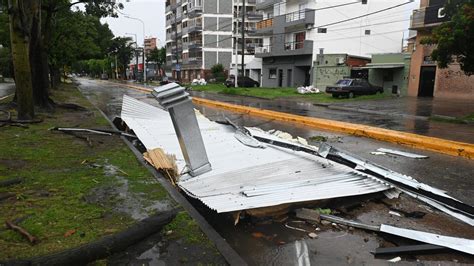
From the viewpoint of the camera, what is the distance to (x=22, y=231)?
387cm

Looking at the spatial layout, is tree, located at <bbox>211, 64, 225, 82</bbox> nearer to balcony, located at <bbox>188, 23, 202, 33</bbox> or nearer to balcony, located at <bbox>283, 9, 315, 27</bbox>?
balcony, located at <bbox>188, 23, 202, 33</bbox>

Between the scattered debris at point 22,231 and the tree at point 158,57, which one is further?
the tree at point 158,57

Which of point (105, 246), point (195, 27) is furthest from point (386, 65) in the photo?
point (195, 27)

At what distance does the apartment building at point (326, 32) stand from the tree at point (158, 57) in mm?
57315

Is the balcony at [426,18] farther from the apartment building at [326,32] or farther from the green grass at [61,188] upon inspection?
the green grass at [61,188]

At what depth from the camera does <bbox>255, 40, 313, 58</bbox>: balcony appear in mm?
43737

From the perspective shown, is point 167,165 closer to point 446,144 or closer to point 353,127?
point 446,144

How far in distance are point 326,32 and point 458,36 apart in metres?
31.3

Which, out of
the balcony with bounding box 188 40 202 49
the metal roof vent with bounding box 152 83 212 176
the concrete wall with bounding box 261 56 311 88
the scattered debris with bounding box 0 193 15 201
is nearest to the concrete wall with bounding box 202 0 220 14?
the balcony with bounding box 188 40 202 49

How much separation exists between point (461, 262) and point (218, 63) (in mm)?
69184

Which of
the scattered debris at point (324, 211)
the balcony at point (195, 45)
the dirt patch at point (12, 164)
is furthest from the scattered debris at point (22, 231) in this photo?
the balcony at point (195, 45)

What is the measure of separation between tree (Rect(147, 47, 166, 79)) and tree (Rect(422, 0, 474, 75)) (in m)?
90.6

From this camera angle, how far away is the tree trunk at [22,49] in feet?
38.0

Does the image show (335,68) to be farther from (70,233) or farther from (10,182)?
(70,233)
